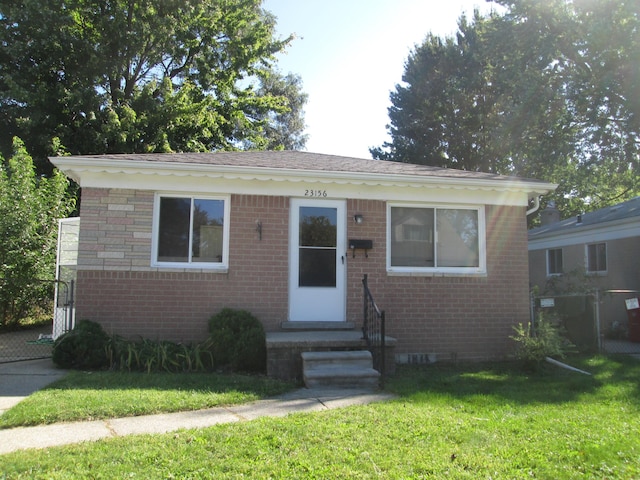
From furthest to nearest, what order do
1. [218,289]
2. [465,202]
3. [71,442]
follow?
[465,202], [218,289], [71,442]

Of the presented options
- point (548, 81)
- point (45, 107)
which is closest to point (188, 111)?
point (45, 107)

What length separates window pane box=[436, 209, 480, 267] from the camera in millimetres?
8883

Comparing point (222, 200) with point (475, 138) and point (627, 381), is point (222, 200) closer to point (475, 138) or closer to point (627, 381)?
point (627, 381)

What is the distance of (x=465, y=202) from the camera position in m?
8.88

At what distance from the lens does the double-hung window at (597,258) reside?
605 inches

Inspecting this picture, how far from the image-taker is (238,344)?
714 cm

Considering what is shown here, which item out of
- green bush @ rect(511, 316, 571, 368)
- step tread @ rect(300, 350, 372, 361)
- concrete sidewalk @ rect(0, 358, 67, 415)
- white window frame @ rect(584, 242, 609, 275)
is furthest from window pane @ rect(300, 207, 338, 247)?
white window frame @ rect(584, 242, 609, 275)

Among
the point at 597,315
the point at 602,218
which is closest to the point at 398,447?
the point at 597,315

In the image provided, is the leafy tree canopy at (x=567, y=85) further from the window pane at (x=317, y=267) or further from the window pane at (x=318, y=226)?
the window pane at (x=317, y=267)

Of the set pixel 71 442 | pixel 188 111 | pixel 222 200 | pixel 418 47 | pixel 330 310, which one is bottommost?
pixel 71 442

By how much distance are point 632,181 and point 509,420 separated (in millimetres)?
20742

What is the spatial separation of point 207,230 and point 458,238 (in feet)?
14.6

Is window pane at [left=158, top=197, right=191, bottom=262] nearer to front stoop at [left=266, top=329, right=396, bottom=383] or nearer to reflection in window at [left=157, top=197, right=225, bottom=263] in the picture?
reflection in window at [left=157, top=197, right=225, bottom=263]

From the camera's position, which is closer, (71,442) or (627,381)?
(71,442)
